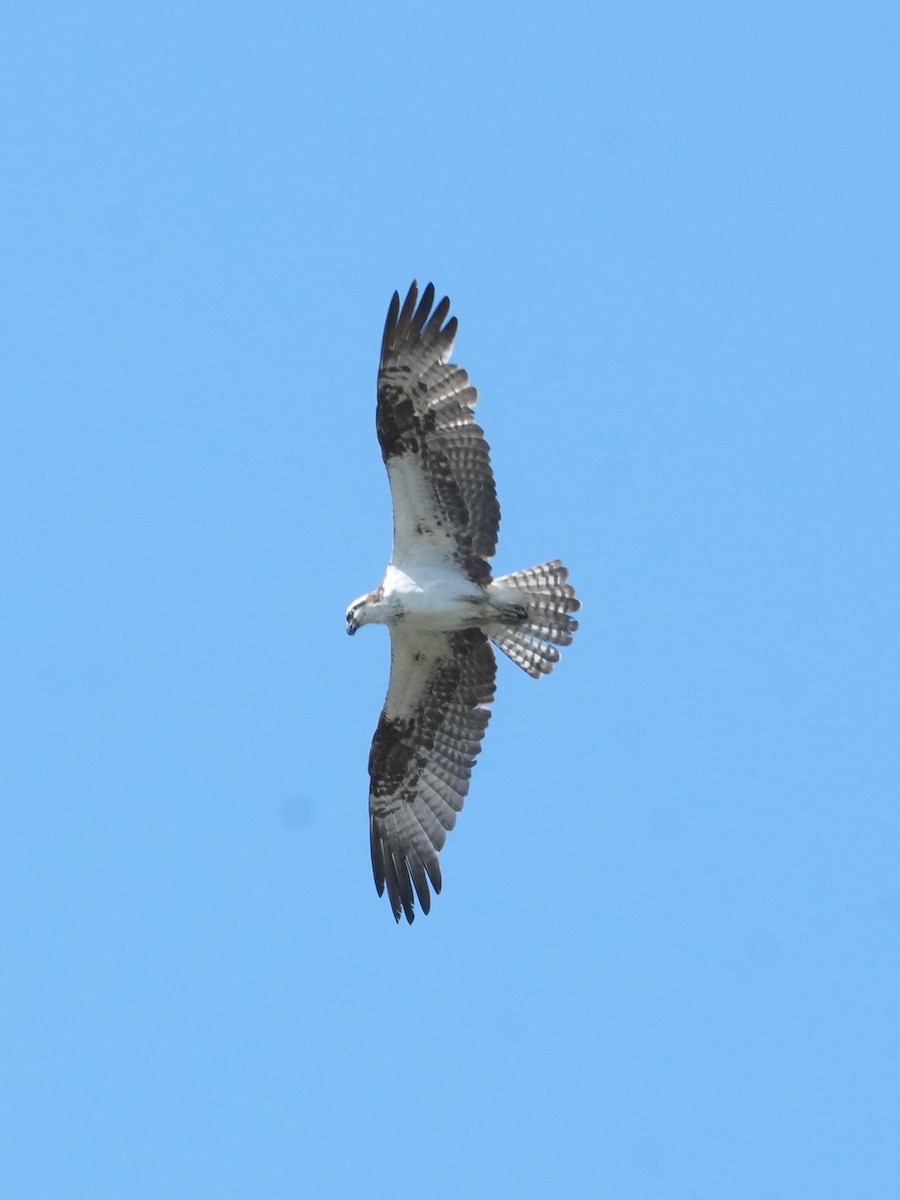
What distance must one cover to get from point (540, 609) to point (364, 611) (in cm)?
119

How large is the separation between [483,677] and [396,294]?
2752 mm

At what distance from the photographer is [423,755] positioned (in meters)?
16.0

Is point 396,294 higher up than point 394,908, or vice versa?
point 396,294

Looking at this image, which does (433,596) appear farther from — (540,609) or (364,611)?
(540,609)

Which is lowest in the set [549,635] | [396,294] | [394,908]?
[394,908]

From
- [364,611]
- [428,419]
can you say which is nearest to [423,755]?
[364,611]

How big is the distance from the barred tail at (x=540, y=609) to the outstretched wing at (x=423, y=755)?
32cm

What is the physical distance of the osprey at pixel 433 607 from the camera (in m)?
14.8

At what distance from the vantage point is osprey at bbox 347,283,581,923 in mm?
14789

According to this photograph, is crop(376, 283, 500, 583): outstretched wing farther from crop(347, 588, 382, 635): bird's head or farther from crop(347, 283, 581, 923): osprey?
crop(347, 588, 382, 635): bird's head

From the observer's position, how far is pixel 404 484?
589 inches

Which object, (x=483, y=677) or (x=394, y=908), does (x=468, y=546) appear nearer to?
Result: (x=483, y=677)

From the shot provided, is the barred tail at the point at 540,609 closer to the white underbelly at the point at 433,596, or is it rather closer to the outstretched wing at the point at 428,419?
the white underbelly at the point at 433,596

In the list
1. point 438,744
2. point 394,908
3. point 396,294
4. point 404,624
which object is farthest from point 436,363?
point 394,908
